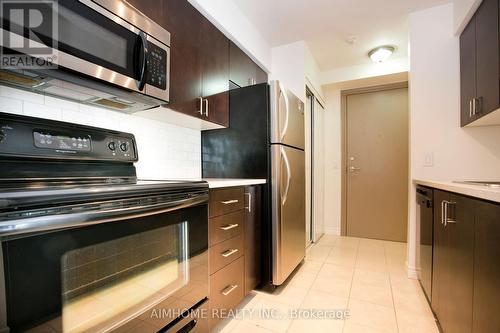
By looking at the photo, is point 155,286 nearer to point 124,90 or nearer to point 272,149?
point 124,90

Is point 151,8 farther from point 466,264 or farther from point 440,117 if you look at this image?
point 440,117

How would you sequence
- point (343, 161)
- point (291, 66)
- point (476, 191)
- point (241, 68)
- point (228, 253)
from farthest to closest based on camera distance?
1. point (343, 161)
2. point (291, 66)
3. point (241, 68)
4. point (228, 253)
5. point (476, 191)

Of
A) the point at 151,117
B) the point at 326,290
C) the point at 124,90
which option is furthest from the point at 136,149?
the point at 326,290

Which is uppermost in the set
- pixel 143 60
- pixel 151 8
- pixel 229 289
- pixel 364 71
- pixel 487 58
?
pixel 364 71

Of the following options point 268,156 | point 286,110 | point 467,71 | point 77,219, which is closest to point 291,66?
point 286,110

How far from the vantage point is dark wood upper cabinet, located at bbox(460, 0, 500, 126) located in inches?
58.2

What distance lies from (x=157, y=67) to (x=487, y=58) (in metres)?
2.09

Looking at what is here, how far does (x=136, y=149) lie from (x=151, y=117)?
0.30m

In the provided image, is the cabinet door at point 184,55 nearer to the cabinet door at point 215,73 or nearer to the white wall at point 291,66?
the cabinet door at point 215,73

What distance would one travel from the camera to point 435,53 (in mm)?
2166

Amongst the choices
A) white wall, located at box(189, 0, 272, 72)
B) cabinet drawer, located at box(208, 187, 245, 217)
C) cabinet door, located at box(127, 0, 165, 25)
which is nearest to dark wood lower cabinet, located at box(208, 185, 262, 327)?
cabinet drawer, located at box(208, 187, 245, 217)

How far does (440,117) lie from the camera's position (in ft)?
7.06

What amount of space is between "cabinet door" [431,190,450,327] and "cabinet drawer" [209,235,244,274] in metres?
1.19

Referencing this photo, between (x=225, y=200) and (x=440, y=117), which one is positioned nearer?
(x=225, y=200)
